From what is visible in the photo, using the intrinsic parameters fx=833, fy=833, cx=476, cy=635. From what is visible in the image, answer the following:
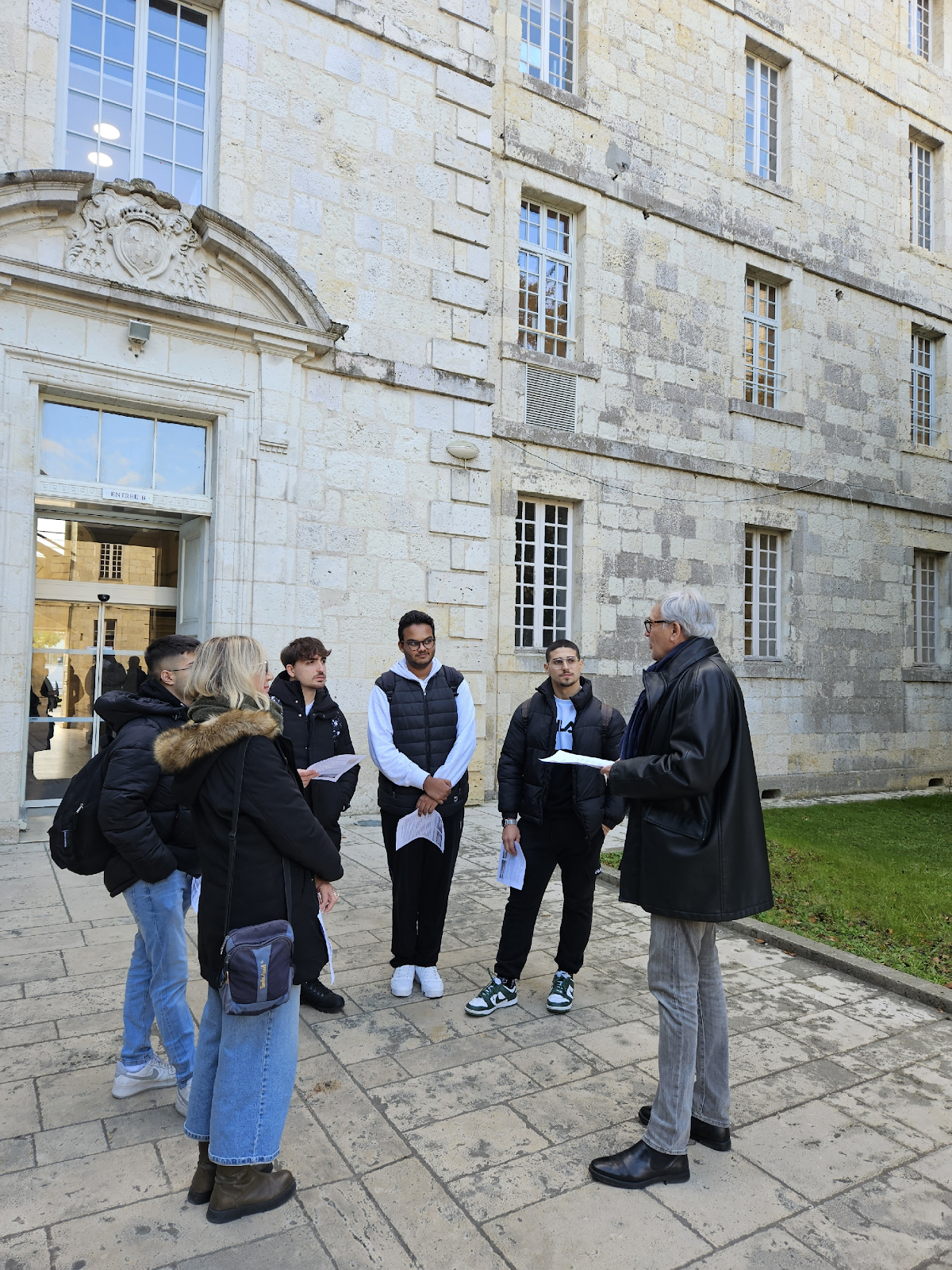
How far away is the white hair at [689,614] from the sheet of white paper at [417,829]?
1868 mm

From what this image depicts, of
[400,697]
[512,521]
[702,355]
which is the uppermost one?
[702,355]

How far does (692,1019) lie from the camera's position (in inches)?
115

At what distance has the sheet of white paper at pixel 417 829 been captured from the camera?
436cm

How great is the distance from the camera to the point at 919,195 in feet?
51.3

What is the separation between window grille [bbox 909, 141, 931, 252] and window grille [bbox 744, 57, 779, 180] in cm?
350

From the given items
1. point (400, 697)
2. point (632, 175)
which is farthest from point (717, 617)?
point (400, 697)

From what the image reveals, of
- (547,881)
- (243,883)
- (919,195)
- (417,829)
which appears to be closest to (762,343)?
(919,195)

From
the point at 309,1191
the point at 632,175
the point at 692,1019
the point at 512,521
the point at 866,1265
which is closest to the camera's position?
the point at 866,1265

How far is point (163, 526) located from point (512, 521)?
13.9ft

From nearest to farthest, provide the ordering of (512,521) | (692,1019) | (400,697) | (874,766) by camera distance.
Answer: (692,1019)
(400,697)
(512,521)
(874,766)

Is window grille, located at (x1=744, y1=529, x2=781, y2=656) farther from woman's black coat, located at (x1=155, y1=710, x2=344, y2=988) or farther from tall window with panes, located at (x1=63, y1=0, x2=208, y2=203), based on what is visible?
woman's black coat, located at (x1=155, y1=710, x2=344, y2=988)

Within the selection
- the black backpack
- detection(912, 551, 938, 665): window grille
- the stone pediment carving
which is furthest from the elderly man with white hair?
detection(912, 551, 938, 665): window grille

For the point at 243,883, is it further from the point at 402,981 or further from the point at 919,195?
the point at 919,195

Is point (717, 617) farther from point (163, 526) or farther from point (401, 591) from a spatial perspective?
point (163, 526)
